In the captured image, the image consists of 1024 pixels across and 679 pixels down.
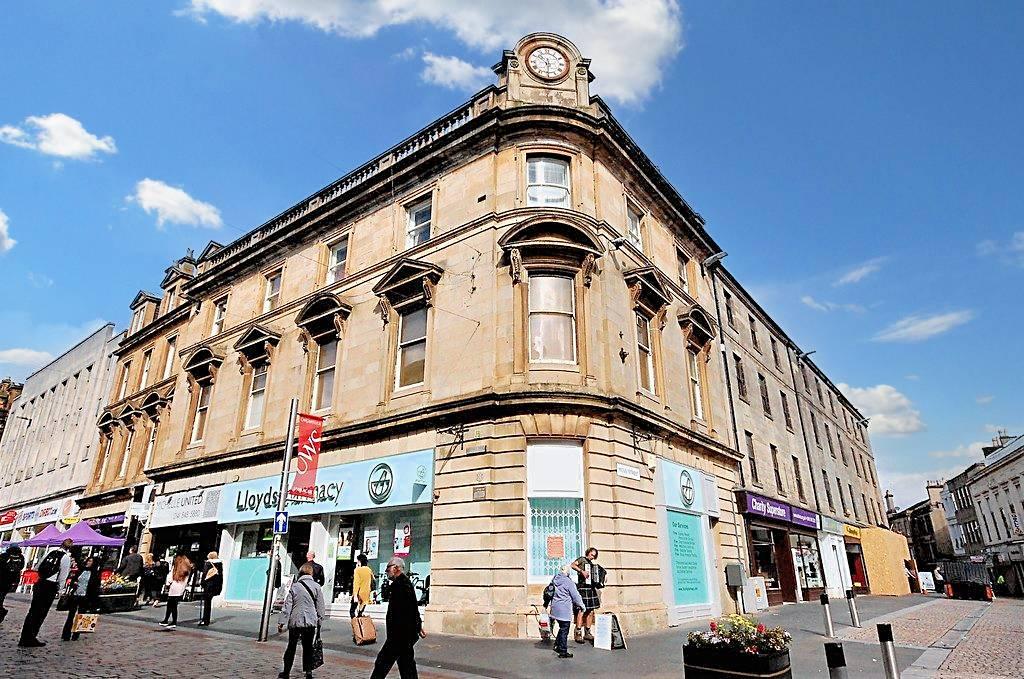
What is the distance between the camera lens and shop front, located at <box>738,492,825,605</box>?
21188 mm

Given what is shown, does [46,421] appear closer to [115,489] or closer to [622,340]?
[115,489]

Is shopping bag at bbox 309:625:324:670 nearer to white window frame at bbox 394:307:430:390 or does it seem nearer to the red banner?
the red banner

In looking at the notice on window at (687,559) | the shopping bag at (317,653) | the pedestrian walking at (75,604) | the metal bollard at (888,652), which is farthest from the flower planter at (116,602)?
the metal bollard at (888,652)

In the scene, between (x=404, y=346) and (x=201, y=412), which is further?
(x=201, y=412)

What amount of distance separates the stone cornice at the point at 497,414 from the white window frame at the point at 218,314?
7.96 meters

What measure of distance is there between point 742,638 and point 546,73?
670 inches

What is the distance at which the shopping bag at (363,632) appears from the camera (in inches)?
448

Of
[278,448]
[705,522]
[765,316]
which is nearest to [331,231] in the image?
[278,448]

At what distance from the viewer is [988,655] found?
10.3 meters

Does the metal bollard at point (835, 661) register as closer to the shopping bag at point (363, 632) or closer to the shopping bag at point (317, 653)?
the shopping bag at point (317, 653)

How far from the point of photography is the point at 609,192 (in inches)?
710

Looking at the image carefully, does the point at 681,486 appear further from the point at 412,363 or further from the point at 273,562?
the point at 273,562

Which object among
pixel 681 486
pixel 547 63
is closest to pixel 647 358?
pixel 681 486

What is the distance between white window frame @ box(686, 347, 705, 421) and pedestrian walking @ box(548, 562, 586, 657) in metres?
10.1
